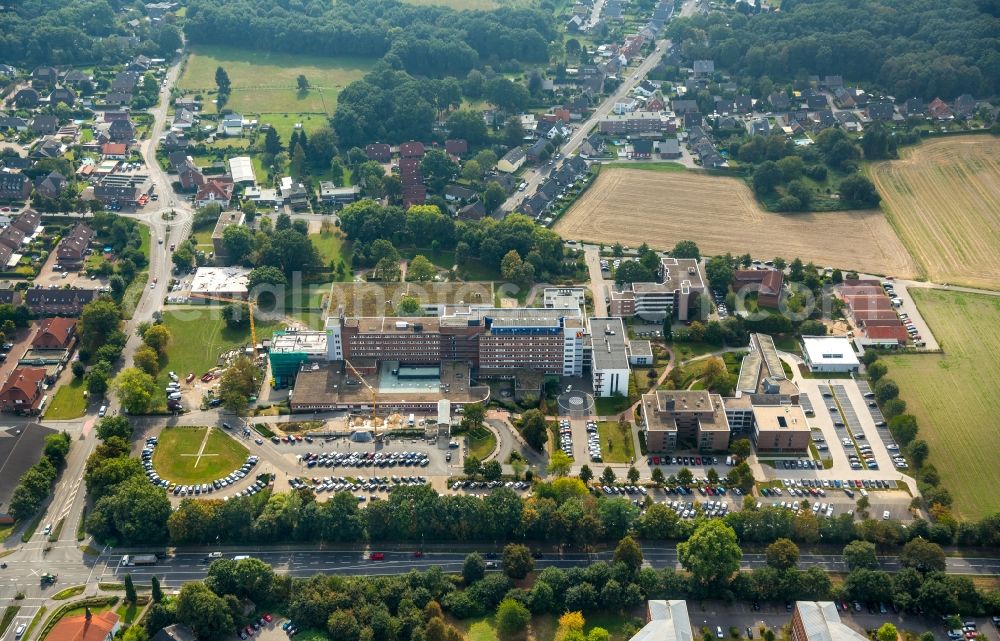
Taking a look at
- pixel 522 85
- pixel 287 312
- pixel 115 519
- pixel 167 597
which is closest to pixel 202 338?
pixel 287 312

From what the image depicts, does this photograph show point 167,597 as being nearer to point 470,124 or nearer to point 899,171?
point 470,124

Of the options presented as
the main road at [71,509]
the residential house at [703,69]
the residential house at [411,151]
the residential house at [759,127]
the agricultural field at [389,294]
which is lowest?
the main road at [71,509]

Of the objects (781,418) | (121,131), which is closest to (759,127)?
(781,418)

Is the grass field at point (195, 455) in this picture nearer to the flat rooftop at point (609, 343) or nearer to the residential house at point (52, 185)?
the flat rooftop at point (609, 343)

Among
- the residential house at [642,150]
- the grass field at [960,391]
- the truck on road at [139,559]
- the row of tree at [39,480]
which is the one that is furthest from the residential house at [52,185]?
the grass field at [960,391]

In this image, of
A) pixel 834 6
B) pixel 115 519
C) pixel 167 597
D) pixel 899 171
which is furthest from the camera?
pixel 834 6

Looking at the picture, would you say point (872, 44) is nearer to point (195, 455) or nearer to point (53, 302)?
point (195, 455)
